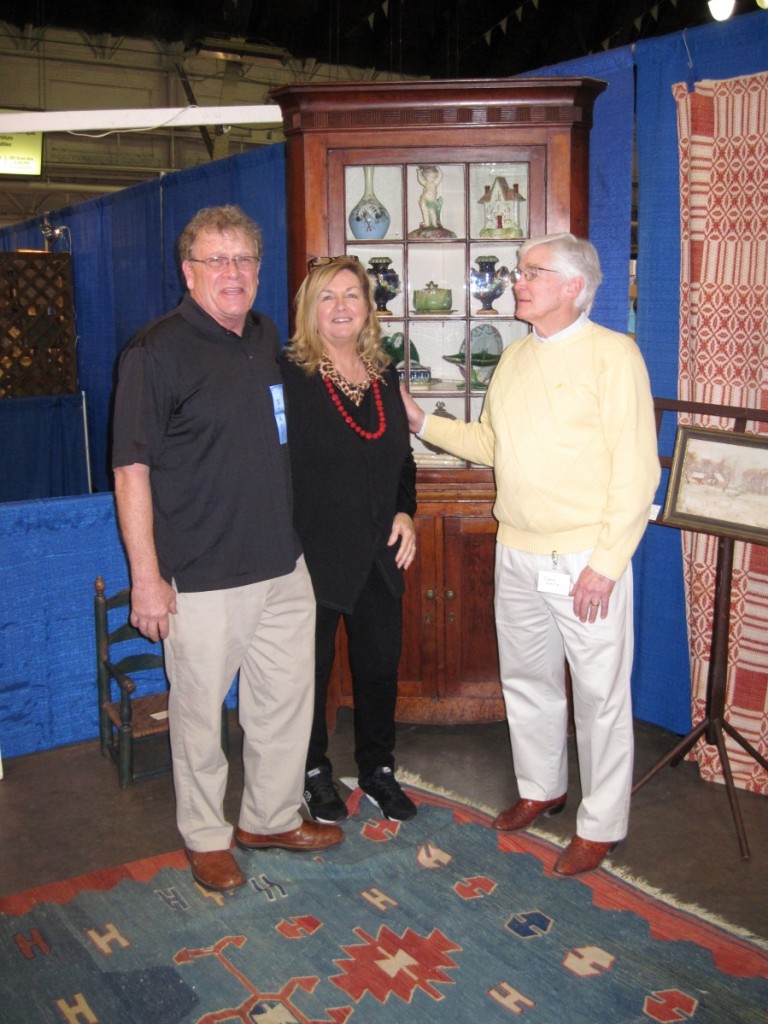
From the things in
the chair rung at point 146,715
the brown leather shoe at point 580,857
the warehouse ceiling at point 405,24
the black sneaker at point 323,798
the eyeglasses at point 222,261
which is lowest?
the brown leather shoe at point 580,857

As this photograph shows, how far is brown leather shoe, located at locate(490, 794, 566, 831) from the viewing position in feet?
8.21

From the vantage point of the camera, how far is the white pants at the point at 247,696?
2.14 m

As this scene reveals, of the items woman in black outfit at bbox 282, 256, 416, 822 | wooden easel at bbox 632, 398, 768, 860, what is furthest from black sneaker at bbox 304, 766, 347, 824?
wooden easel at bbox 632, 398, 768, 860

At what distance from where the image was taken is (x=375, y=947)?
Answer: 2.03 meters

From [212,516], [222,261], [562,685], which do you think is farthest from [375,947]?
[222,261]

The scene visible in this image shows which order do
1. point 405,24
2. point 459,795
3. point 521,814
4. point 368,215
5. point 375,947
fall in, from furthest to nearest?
point 405,24, point 368,215, point 459,795, point 521,814, point 375,947

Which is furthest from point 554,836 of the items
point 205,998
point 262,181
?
point 262,181

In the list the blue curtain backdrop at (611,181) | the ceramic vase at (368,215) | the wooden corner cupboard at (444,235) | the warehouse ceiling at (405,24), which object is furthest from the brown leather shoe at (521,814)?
the warehouse ceiling at (405,24)

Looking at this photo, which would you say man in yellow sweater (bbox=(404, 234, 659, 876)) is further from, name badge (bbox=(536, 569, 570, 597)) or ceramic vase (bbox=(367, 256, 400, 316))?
ceramic vase (bbox=(367, 256, 400, 316))

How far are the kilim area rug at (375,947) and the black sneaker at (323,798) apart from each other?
0.14 m

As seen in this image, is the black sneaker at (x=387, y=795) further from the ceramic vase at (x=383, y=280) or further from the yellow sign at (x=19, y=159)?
the yellow sign at (x=19, y=159)

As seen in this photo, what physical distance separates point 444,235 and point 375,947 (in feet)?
7.05

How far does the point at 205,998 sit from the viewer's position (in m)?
1.87

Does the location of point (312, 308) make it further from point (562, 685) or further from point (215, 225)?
point (562, 685)
